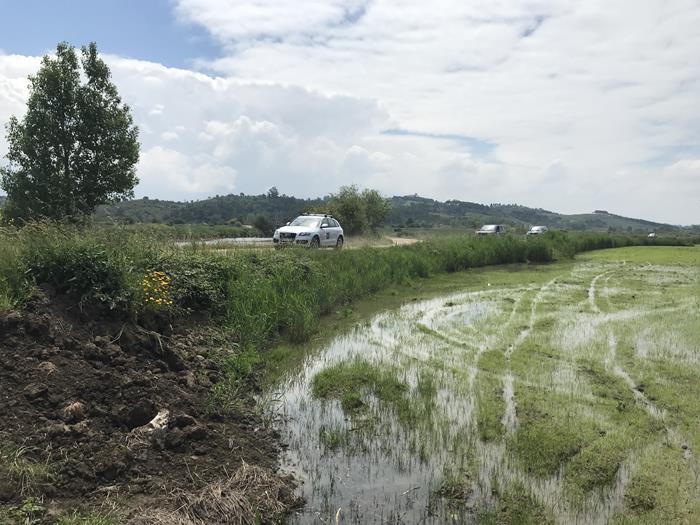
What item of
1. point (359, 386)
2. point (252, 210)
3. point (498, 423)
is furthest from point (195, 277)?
point (252, 210)

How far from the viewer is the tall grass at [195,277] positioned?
321 inches

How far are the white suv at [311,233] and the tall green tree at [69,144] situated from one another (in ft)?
23.1

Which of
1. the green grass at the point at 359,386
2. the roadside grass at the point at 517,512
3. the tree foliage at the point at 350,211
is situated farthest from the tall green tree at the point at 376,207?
the roadside grass at the point at 517,512

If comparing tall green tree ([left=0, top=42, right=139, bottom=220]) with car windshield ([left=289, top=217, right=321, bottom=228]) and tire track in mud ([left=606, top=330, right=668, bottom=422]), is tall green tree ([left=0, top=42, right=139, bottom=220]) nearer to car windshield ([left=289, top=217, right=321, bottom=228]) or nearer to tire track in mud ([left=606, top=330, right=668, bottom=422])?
car windshield ([left=289, top=217, right=321, bottom=228])

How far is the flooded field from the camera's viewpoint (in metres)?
5.09

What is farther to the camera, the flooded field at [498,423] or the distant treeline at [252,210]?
the distant treeline at [252,210]

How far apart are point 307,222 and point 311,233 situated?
1.48 meters

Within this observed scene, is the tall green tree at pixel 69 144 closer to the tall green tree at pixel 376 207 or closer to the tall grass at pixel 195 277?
the tall grass at pixel 195 277

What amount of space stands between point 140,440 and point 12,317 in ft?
8.81

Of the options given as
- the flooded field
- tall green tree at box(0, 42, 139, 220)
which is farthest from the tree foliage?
the flooded field

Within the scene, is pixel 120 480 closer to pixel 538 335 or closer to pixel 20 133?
pixel 538 335

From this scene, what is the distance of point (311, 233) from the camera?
23344 millimetres

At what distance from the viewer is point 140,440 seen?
5504mm

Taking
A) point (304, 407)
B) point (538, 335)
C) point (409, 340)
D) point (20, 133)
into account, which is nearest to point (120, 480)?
point (304, 407)
